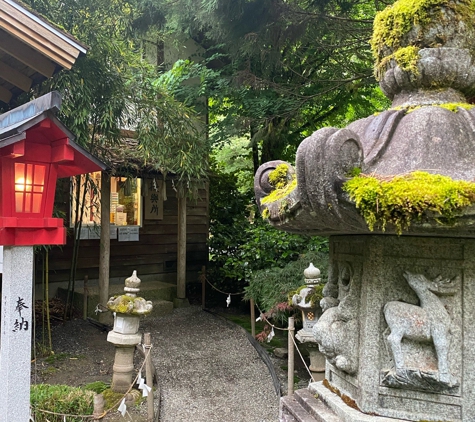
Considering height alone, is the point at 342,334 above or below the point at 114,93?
below

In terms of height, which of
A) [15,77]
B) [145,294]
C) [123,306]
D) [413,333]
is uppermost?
[15,77]

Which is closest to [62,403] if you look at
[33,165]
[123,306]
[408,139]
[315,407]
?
[123,306]

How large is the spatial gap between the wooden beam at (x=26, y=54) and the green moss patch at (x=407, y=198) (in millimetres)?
4028

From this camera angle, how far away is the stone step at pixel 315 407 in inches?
90.1

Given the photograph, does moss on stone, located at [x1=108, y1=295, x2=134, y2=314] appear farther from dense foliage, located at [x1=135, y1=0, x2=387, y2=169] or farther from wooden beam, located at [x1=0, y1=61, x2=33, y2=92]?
dense foliage, located at [x1=135, y1=0, x2=387, y2=169]

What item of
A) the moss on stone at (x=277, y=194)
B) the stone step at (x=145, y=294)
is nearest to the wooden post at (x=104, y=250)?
the stone step at (x=145, y=294)

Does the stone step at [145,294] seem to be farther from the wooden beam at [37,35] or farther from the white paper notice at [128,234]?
the wooden beam at [37,35]

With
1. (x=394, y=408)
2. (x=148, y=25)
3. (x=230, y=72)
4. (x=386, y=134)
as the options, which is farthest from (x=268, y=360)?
(x=148, y=25)

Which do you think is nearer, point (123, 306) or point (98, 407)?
point (98, 407)

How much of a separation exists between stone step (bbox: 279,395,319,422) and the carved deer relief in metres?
0.71

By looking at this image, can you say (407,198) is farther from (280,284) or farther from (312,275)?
(280,284)

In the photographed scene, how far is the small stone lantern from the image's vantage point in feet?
16.0

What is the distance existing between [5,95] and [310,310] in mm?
4432

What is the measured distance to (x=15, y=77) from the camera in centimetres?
470
